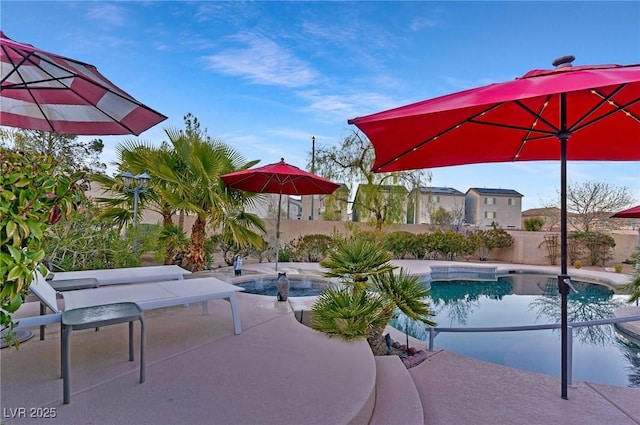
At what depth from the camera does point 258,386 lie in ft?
8.72

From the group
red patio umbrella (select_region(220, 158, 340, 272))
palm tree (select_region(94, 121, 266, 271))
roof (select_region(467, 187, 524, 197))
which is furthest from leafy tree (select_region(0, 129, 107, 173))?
roof (select_region(467, 187, 524, 197))

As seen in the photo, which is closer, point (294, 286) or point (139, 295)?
point (139, 295)

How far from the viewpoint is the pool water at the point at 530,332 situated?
4582 mm

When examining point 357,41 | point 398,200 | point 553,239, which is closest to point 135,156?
point 357,41

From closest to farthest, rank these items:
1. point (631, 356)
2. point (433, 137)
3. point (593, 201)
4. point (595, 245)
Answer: point (433, 137), point (631, 356), point (595, 245), point (593, 201)

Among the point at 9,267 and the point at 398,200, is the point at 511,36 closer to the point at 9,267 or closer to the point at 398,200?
the point at 398,200

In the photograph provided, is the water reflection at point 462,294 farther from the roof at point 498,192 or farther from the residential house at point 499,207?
the roof at point 498,192

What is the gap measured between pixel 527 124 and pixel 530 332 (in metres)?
4.32

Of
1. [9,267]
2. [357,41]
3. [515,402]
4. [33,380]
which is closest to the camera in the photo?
[9,267]

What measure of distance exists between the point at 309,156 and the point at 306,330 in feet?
40.8

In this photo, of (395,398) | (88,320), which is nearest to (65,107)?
(88,320)

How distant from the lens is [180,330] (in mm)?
4016

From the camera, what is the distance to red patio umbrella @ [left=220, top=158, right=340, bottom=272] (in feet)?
24.2

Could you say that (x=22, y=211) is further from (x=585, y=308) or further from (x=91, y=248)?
(x=585, y=308)
